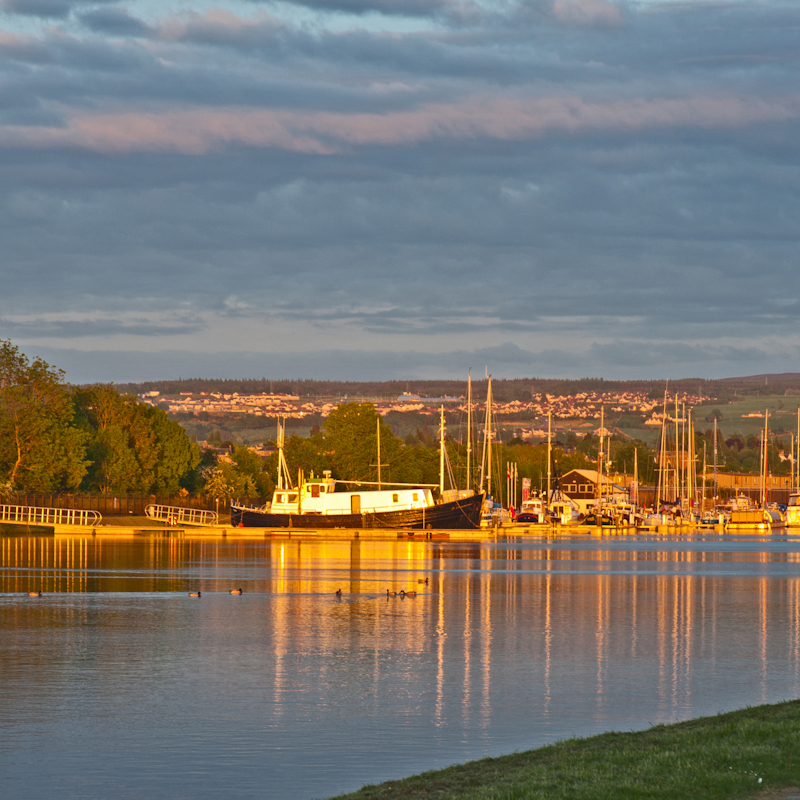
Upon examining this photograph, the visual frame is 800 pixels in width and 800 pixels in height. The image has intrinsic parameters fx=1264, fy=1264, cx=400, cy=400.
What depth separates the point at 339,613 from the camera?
3350 centimetres

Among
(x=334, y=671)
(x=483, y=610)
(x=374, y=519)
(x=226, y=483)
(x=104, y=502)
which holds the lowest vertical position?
(x=374, y=519)

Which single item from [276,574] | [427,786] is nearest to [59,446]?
[276,574]

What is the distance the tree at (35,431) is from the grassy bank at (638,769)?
286ft

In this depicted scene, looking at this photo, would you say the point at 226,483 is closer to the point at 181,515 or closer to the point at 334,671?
the point at 181,515

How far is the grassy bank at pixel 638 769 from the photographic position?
41.9ft

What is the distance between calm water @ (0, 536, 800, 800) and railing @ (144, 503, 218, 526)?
53580 millimetres

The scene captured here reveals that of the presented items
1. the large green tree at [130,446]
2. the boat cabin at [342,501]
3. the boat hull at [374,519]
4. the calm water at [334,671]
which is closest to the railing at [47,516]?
the large green tree at [130,446]

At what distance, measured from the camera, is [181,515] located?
4195 inches

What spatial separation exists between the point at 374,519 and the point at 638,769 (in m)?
83.7

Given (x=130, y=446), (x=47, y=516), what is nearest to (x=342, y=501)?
(x=47, y=516)

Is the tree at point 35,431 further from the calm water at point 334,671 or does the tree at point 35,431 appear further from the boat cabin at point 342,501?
the calm water at point 334,671

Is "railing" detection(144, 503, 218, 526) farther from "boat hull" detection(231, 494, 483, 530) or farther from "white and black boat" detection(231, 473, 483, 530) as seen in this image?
"white and black boat" detection(231, 473, 483, 530)

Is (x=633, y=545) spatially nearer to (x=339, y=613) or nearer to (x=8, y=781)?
(x=339, y=613)

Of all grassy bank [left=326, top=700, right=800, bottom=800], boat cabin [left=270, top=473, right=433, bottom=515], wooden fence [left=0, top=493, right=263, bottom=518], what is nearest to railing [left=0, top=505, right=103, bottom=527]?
wooden fence [left=0, top=493, right=263, bottom=518]
